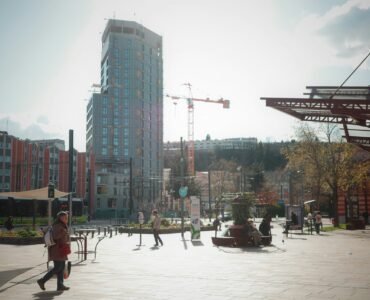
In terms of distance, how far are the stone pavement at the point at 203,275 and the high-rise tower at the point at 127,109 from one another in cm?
10394

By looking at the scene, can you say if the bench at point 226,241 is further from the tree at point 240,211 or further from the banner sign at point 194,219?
the banner sign at point 194,219

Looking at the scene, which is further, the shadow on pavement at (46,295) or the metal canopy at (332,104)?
the metal canopy at (332,104)

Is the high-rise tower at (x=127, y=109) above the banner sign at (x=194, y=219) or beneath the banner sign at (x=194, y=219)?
above

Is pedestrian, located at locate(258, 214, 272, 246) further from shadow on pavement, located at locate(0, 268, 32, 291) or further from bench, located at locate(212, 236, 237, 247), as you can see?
shadow on pavement, located at locate(0, 268, 32, 291)

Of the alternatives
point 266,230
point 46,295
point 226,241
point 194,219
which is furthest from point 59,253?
point 194,219

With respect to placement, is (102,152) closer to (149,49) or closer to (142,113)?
(142,113)

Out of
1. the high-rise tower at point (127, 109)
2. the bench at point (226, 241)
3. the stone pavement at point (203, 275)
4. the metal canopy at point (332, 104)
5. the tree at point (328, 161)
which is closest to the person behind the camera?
the stone pavement at point (203, 275)

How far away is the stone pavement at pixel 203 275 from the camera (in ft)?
31.8

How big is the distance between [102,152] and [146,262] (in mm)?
115218

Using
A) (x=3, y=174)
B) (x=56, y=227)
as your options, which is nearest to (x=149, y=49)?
(x=3, y=174)

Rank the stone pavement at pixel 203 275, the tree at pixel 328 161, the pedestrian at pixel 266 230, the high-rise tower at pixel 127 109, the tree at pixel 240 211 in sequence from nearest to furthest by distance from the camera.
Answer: the stone pavement at pixel 203 275 < the pedestrian at pixel 266 230 < the tree at pixel 240 211 < the tree at pixel 328 161 < the high-rise tower at pixel 127 109

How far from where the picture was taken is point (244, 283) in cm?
1091

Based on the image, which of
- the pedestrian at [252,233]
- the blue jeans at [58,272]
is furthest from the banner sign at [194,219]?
the blue jeans at [58,272]

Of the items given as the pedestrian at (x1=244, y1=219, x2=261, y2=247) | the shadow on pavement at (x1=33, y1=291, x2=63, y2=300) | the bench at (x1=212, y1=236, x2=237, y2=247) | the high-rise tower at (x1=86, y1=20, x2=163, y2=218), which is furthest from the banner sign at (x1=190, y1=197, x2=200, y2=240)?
the high-rise tower at (x1=86, y1=20, x2=163, y2=218)
